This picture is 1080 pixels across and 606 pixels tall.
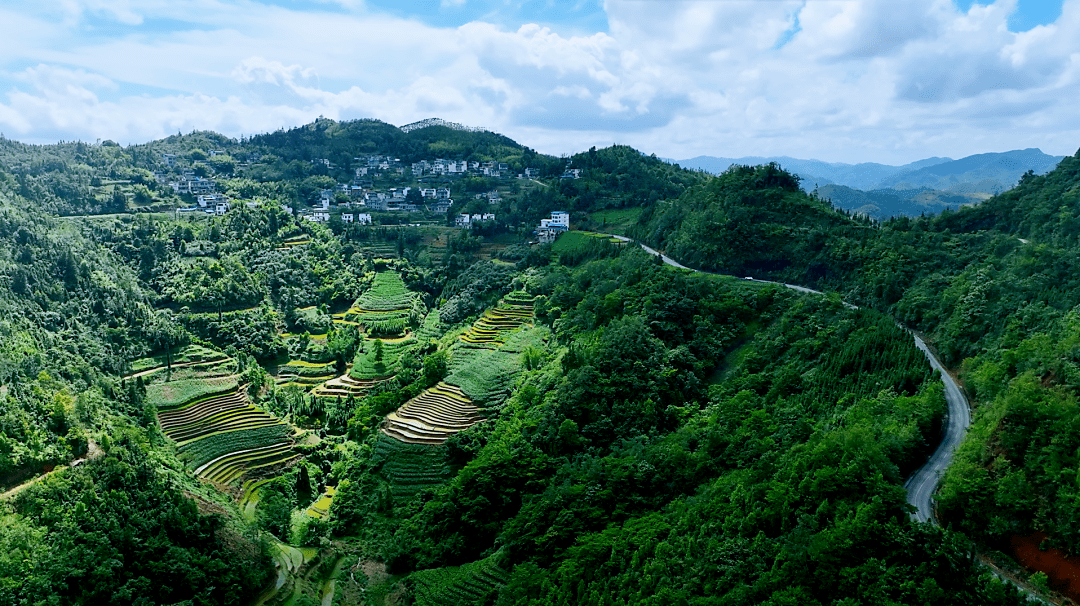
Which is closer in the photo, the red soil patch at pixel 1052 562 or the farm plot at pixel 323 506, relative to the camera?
the red soil patch at pixel 1052 562

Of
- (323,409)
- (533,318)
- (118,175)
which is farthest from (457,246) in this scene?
(118,175)

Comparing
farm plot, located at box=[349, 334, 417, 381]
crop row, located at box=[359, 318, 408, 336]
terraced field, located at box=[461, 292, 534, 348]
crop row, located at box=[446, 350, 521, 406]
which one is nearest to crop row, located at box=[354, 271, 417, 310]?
crop row, located at box=[359, 318, 408, 336]

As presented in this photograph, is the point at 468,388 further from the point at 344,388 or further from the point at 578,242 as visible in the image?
the point at 578,242

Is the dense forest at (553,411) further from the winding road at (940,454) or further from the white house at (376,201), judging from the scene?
the white house at (376,201)

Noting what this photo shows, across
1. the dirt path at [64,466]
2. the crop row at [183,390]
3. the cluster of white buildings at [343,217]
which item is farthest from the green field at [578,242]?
the dirt path at [64,466]

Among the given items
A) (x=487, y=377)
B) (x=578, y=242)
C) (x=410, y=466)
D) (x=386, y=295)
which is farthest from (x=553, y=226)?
(x=410, y=466)

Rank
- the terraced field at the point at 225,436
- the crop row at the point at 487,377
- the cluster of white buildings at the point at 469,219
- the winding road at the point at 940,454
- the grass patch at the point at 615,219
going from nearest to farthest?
the winding road at the point at 940,454 < the terraced field at the point at 225,436 < the crop row at the point at 487,377 < the grass patch at the point at 615,219 < the cluster of white buildings at the point at 469,219
